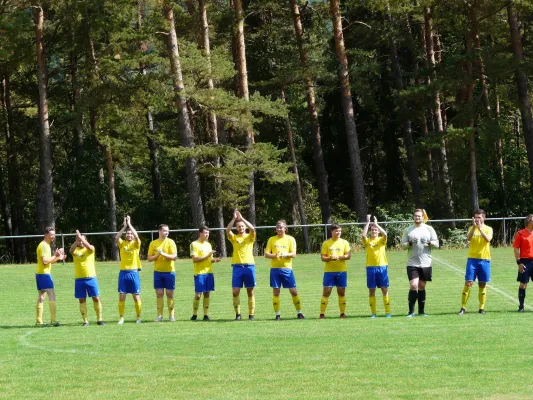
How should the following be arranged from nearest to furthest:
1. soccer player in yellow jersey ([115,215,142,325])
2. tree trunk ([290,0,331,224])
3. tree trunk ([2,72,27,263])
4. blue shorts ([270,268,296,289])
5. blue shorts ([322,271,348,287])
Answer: blue shorts ([322,271,348,287])
blue shorts ([270,268,296,289])
soccer player in yellow jersey ([115,215,142,325])
tree trunk ([290,0,331,224])
tree trunk ([2,72,27,263])

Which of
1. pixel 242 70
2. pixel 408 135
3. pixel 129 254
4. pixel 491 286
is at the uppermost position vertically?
pixel 242 70

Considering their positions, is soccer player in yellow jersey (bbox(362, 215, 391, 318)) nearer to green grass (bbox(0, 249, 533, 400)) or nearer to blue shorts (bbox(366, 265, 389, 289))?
blue shorts (bbox(366, 265, 389, 289))

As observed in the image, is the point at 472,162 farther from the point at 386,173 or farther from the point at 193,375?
the point at 193,375

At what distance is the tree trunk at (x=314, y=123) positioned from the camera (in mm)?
47781

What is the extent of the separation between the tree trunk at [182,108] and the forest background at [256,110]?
0.07m

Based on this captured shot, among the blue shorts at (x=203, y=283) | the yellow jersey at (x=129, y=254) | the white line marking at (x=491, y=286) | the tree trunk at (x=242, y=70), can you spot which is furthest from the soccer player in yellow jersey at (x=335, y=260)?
the tree trunk at (x=242, y=70)

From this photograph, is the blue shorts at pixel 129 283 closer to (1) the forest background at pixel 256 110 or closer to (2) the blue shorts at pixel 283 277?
(2) the blue shorts at pixel 283 277

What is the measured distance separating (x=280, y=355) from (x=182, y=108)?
27.8 metres

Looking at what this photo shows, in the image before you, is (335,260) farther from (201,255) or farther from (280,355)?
(280,355)

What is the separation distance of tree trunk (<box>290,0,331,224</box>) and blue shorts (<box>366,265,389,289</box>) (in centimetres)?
2852

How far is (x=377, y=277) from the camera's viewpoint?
63.2ft

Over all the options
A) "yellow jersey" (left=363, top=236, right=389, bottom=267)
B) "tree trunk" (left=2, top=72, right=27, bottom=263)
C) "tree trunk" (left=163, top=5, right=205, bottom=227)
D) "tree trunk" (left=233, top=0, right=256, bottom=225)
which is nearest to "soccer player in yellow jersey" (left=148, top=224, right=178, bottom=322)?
"yellow jersey" (left=363, top=236, right=389, bottom=267)

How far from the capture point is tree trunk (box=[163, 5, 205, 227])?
134 feet

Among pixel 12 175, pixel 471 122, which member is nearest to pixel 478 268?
pixel 471 122
